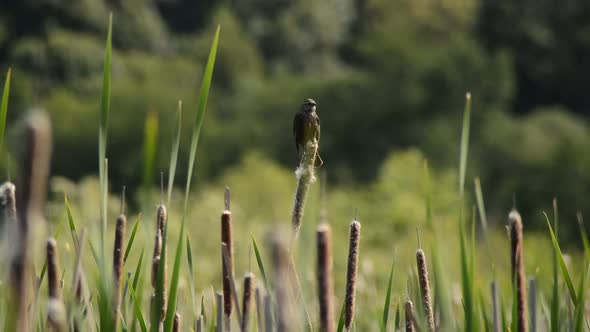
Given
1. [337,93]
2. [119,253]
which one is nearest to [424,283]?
[119,253]

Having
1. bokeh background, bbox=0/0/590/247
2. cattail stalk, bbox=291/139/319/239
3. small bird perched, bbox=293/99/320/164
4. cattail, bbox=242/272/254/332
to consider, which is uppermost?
bokeh background, bbox=0/0/590/247

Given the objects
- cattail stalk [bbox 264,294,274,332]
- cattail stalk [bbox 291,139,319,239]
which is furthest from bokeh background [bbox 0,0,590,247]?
cattail stalk [bbox 264,294,274,332]

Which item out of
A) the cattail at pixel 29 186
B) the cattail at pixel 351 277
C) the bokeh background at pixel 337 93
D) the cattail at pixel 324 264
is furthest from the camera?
the bokeh background at pixel 337 93

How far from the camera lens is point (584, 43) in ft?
118

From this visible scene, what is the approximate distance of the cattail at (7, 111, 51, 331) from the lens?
0.48m

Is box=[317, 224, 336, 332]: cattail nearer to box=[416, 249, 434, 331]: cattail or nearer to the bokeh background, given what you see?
box=[416, 249, 434, 331]: cattail

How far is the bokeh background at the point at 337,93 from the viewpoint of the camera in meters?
23.9

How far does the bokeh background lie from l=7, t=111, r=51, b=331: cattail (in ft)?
65.6

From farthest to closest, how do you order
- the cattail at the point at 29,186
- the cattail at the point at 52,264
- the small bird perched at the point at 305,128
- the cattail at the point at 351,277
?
the small bird perched at the point at 305,128 < the cattail at the point at 351,277 < the cattail at the point at 52,264 < the cattail at the point at 29,186

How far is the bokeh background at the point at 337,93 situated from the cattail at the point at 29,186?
20000mm

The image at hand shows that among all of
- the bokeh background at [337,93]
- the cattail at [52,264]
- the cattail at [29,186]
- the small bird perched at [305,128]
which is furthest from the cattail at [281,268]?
the bokeh background at [337,93]

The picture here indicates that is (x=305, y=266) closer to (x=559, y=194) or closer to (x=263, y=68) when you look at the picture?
(x=559, y=194)

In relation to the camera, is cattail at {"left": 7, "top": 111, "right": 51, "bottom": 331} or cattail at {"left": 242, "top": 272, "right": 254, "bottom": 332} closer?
cattail at {"left": 7, "top": 111, "right": 51, "bottom": 331}

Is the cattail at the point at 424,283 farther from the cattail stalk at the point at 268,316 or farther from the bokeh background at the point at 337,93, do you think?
the bokeh background at the point at 337,93
